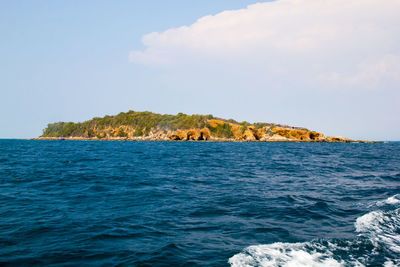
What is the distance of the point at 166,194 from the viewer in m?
12.4

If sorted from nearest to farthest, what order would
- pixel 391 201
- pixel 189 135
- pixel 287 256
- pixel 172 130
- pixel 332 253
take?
pixel 287 256, pixel 332 253, pixel 391 201, pixel 189 135, pixel 172 130

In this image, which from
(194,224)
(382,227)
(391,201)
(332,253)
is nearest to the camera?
(332,253)

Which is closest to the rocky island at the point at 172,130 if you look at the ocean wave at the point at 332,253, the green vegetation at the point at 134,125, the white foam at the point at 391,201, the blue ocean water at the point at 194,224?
the green vegetation at the point at 134,125

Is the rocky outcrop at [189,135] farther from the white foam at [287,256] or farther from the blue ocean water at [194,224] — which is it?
the white foam at [287,256]

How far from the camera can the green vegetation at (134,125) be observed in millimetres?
158375

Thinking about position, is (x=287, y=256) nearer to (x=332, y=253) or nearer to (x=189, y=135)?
(x=332, y=253)

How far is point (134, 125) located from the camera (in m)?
173

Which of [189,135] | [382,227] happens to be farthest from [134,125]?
[382,227]

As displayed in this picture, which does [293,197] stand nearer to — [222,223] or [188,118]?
[222,223]

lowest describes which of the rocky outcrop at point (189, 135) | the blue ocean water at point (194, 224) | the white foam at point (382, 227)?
the white foam at point (382, 227)

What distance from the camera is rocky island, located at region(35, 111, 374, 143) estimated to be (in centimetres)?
14000

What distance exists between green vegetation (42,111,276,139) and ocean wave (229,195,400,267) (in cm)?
14615

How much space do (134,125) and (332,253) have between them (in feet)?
572

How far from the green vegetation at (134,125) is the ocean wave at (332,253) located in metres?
146
